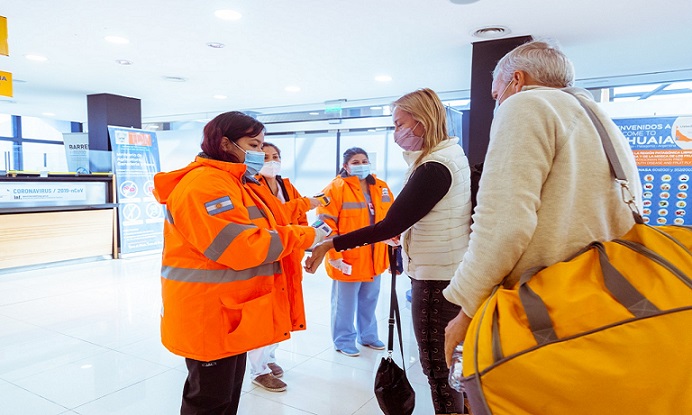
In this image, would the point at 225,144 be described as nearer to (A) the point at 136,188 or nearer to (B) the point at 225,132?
(B) the point at 225,132

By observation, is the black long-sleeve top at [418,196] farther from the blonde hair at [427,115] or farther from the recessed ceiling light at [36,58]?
the recessed ceiling light at [36,58]

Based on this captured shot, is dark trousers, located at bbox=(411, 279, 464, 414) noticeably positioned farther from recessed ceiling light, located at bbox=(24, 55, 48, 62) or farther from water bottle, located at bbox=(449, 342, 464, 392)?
recessed ceiling light, located at bbox=(24, 55, 48, 62)

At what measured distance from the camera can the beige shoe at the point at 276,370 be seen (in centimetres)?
305

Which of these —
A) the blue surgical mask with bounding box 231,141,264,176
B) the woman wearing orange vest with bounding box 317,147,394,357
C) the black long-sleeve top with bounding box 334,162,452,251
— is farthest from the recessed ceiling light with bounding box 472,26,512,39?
the black long-sleeve top with bounding box 334,162,452,251

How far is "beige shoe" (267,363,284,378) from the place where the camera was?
3.05m

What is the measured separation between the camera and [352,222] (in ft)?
11.7

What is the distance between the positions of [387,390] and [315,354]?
1697 mm

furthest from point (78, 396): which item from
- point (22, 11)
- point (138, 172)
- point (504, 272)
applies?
point (138, 172)

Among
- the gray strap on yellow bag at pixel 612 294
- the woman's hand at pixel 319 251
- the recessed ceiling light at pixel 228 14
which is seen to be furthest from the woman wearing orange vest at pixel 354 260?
the gray strap on yellow bag at pixel 612 294

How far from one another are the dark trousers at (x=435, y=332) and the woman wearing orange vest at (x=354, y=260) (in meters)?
1.80

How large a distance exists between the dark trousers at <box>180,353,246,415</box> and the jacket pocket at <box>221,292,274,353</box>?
0.11 meters

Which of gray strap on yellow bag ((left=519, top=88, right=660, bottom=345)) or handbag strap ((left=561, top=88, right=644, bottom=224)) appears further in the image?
handbag strap ((left=561, top=88, right=644, bottom=224))

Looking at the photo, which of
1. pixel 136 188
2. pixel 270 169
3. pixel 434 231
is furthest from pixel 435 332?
pixel 136 188

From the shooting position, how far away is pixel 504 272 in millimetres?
952
